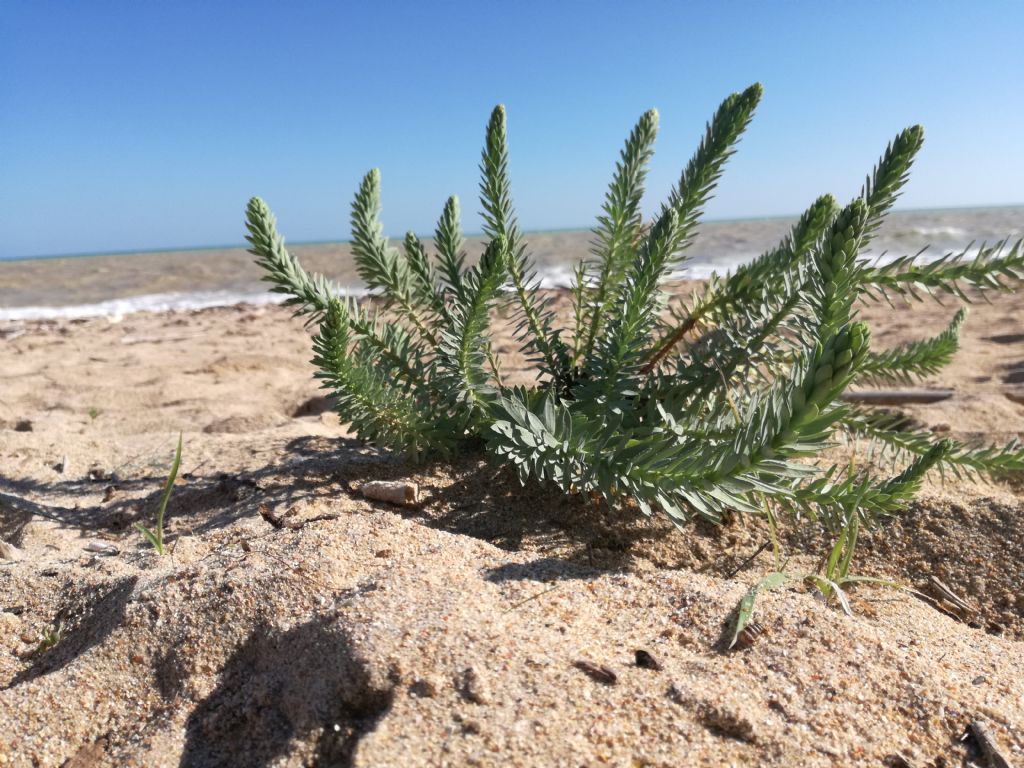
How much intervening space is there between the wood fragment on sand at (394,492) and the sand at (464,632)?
0.04 m

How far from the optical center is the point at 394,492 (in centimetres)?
183

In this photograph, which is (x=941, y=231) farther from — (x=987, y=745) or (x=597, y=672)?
(x=597, y=672)

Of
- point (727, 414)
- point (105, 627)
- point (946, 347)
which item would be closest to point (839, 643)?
point (727, 414)

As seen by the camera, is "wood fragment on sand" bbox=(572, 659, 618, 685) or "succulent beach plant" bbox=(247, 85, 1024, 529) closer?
"wood fragment on sand" bbox=(572, 659, 618, 685)

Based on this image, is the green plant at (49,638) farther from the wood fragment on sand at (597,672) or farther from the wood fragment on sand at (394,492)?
the wood fragment on sand at (597,672)

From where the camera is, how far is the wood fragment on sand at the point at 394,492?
1.82m

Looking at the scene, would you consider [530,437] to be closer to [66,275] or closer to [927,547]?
[927,547]

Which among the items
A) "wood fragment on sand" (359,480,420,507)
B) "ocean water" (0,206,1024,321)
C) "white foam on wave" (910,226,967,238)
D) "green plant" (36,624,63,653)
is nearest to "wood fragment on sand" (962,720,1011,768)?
"wood fragment on sand" (359,480,420,507)

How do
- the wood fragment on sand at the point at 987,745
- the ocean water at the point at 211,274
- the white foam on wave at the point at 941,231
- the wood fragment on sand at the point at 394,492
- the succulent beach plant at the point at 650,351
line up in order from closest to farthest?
the wood fragment on sand at the point at 987,745
the succulent beach plant at the point at 650,351
the wood fragment on sand at the point at 394,492
the ocean water at the point at 211,274
the white foam on wave at the point at 941,231

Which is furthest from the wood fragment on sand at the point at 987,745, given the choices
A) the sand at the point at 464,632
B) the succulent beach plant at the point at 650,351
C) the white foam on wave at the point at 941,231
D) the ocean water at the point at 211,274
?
the white foam on wave at the point at 941,231

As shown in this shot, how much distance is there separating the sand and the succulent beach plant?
152 mm

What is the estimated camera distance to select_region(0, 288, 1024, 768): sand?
103cm

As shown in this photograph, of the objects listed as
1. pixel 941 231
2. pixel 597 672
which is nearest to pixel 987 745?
pixel 597 672

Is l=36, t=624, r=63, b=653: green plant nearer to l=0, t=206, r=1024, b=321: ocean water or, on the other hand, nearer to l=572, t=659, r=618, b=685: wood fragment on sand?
l=572, t=659, r=618, b=685: wood fragment on sand
